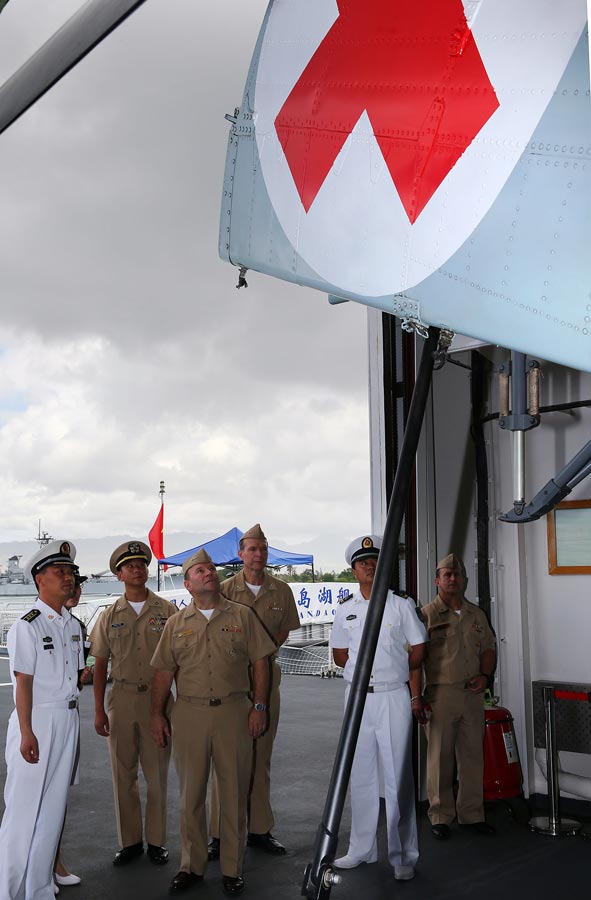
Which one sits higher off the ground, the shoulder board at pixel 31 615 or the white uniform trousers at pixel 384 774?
the shoulder board at pixel 31 615

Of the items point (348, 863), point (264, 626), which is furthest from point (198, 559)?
point (348, 863)

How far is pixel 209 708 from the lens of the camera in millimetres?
4215

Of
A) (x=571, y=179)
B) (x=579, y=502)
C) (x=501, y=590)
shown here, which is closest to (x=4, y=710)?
(x=501, y=590)

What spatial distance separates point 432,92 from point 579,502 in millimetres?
4451

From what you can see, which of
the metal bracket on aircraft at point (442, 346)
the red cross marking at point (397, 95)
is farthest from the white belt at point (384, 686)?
the red cross marking at point (397, 95)

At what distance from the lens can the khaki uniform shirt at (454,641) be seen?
532 cm

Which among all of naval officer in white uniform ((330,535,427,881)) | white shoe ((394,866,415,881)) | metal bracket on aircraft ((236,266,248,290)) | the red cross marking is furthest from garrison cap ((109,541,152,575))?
the red cross marking

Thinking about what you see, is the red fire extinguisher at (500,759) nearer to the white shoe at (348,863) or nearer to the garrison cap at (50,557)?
the white shoe at (348,863)

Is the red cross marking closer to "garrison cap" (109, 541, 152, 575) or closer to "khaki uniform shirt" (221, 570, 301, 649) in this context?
"garrison cap" (109, 541, 152, 575)

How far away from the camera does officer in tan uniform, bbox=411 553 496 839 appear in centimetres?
514

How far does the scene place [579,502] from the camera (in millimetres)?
5801

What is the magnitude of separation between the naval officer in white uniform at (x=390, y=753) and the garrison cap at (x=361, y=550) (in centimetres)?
25

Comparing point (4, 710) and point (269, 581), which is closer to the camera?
point (269, 581)

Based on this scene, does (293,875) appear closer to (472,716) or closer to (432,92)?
(472,716)
